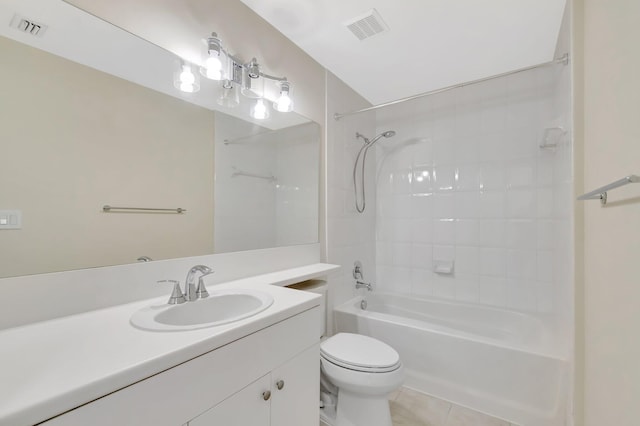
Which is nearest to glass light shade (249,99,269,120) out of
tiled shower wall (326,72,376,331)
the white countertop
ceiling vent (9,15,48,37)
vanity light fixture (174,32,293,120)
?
vanity light fixture (174,32,293,120)

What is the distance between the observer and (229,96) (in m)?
1.47

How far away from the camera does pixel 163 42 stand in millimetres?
1171

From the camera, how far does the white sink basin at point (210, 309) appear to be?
0.90 m

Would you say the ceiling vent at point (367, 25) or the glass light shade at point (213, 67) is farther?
the ceiling vent at point (367, 25)

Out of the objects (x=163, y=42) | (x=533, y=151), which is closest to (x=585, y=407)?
(x=533, y=151)

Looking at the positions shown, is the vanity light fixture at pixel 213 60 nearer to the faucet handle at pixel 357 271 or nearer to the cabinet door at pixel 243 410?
the cabinet door at pixel 243 410

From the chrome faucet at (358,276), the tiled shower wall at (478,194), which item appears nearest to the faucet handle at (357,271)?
the chrome faucet at (358,276)

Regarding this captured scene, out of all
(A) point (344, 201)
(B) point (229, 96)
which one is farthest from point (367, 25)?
(A) point (344, 201)

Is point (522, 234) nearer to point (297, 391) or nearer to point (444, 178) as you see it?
point (444, 178)

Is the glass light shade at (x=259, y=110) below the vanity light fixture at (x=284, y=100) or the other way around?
below

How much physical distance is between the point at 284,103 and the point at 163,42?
27.4 inches

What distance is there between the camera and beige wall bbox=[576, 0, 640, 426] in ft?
2.47

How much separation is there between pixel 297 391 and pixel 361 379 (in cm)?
44

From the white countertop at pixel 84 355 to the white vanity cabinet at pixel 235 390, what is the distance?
3cm
